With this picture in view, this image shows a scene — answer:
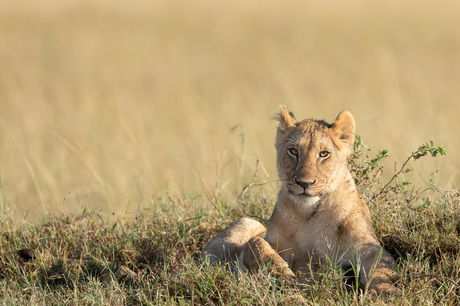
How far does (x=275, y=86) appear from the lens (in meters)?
14.1

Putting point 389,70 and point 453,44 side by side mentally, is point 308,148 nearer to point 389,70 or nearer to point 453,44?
point 389,70

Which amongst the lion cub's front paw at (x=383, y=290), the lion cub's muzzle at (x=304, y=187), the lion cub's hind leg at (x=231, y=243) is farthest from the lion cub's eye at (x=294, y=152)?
the lion cub's front paw at (x=383, y=290)

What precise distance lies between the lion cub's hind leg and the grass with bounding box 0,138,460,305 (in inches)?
8.2

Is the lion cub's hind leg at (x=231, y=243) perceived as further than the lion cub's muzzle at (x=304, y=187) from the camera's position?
Yes

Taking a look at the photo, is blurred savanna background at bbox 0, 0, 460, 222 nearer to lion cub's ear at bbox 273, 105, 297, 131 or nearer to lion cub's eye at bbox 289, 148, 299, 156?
lion cub's ear at bbox 273, 105, 297, 131

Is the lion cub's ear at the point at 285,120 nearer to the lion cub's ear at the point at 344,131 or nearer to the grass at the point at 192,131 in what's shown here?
the lion cub's ear at the point at 344,131

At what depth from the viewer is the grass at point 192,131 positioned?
5.07 m

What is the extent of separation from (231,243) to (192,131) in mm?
6064

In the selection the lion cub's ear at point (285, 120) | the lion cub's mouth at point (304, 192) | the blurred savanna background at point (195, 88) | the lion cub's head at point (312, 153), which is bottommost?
the blurred savanna background at point (195, 88)

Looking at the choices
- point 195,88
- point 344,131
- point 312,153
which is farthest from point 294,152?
point 195,88

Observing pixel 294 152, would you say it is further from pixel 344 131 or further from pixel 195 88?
pixel 195 88

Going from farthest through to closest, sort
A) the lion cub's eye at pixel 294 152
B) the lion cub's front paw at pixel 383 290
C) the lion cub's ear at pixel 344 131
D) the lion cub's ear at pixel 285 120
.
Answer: the lion cub's ear at pixel 285 120 → the lion cub's ear at pixel 344 131 → the lion cub's eye at pixel 294 152 → the lion cub's front paw at pixel 383 290

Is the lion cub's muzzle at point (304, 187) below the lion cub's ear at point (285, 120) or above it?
below

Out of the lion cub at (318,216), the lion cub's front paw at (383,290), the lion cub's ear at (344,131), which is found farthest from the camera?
the lion cub's ear at (344,131)
